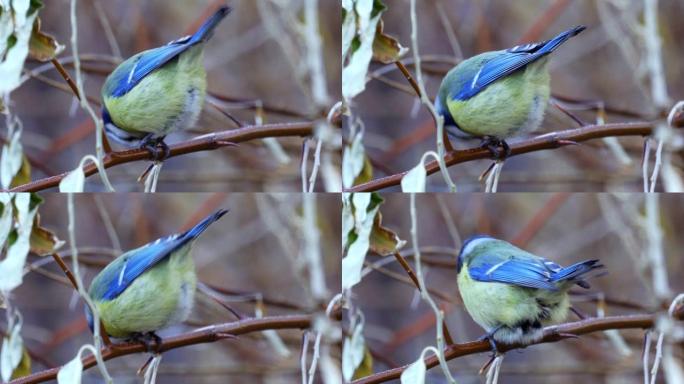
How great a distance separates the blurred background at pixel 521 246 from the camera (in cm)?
284

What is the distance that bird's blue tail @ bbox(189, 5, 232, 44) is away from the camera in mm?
2652

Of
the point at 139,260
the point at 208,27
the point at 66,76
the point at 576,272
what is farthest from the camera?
the point at 66,76

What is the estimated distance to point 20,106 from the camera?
2.93 m

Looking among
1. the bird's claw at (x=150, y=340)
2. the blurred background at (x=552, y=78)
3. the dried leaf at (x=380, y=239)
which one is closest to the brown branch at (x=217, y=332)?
the bird's claw at (x=150, y=340)

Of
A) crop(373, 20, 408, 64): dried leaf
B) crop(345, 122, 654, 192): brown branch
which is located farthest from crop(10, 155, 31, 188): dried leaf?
crop(373, 20, 408, 64): dried leaf

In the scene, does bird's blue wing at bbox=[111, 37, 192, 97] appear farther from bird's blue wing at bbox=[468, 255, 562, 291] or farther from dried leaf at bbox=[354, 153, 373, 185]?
bird's blue wing at bbox=[468, 255, 562, 291]

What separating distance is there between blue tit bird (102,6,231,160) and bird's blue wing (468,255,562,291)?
873 millimetres

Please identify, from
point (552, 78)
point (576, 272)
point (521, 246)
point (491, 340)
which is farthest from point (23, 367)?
point (552, 78)

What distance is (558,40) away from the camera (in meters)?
2.62

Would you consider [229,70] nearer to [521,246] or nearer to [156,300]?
[156,300]

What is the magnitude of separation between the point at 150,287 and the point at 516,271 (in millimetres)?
973

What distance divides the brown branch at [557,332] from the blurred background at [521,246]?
0.02m

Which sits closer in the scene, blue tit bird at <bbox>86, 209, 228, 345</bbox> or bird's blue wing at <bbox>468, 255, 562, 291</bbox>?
bird's blue wing at <bbox>468, 255, 562, 291</bbox>

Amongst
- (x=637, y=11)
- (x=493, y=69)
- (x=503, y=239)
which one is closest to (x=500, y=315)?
(x=503, y=239)
